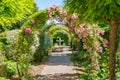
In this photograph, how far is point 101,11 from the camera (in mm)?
5809

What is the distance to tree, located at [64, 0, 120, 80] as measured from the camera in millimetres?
5690

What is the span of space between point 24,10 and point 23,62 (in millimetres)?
7136

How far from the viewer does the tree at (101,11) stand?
569 cm

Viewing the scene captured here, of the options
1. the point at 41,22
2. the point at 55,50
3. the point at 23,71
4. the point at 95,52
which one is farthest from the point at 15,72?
the point at 55,50

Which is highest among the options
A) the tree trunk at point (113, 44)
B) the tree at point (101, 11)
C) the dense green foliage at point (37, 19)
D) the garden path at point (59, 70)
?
the dense green foliage at point (37, 19)

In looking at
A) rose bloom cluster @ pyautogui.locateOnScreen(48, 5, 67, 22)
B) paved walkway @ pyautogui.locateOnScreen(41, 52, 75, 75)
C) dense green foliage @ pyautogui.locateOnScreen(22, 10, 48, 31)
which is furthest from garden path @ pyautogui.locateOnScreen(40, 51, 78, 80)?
rose bloom cluster @ pyautogui.locateOnScreen(48, 5, 67, 22)

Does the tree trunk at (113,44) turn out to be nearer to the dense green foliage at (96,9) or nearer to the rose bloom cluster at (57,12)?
the dense green foliage at (96,9)

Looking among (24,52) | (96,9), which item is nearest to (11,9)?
(96,9)

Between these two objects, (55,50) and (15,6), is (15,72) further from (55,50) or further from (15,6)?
(55,50)

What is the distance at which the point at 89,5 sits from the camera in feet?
19.4

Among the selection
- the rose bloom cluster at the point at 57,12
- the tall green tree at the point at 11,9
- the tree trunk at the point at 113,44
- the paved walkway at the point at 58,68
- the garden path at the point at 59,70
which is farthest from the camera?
the paved walkway at the point at 58,68

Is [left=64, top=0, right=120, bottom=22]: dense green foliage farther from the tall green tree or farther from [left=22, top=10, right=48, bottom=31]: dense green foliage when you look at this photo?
[left=22, top=10, right=48, bottom=31]: dense green foliage

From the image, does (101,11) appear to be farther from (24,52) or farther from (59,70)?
(59,70)

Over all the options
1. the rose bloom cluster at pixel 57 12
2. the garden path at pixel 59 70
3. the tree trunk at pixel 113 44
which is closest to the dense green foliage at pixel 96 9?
the tree trunk at pixel 113 44
